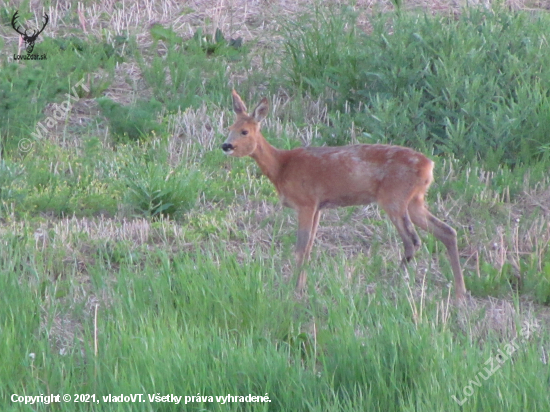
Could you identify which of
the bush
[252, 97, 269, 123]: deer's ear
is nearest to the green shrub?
[252, 97, 269, 123]: deer's ear

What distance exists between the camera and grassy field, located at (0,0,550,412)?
5180 millimetres

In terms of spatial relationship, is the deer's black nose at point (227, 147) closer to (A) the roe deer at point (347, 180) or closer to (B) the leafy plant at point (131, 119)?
(A) the roe deer at point (347, 180)

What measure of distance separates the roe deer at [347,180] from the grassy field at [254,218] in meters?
0.31

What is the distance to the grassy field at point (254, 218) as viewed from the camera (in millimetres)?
5180

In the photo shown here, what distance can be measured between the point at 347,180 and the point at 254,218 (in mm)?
1448

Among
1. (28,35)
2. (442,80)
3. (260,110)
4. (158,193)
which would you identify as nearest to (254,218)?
(158,193)

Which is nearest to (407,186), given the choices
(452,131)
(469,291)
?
(469,291)

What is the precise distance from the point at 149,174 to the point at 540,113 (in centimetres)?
451

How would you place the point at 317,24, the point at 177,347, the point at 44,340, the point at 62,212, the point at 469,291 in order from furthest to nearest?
the point at 317,24, the point at 62,212, the point at 469,291, the point at 44,340, the point at 177,347

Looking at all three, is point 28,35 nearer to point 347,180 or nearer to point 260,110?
point 260,110

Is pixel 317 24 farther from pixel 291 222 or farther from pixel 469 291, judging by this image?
pixel 469 291

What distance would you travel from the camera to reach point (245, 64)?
12.8 m

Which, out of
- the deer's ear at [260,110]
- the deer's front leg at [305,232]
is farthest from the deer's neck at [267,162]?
the deer's front leg at [305,232]

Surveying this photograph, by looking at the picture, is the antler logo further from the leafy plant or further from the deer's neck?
the deer's neck
